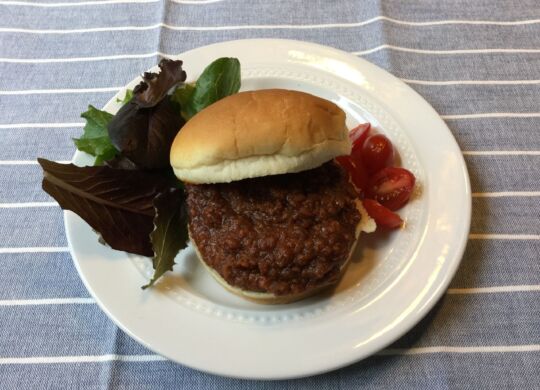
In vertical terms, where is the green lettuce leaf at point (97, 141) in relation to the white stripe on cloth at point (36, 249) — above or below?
above

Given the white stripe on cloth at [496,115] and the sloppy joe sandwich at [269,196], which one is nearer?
the sloppy joe sandwich at [269,196]

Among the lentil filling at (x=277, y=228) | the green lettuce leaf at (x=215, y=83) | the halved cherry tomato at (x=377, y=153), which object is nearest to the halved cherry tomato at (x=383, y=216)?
the lentil filling at (x=277, y=228)

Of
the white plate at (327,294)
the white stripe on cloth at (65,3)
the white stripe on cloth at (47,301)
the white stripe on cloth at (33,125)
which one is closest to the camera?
the white plate at (327,294)

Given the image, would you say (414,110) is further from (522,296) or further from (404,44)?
(522,296)

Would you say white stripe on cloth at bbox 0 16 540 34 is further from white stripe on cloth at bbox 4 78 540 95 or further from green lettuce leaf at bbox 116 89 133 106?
green lettuce leaf at bbox 116 89 133 106

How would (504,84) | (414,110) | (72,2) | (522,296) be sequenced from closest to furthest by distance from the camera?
(522,296)
(414,110)
(504,84)
(72,2)

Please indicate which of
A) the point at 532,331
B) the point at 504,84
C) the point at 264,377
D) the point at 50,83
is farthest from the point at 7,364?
the point at 504,84

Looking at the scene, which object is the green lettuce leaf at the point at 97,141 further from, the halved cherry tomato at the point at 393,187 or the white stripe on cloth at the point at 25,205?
the halved cherry tomato at the point at 393,187
